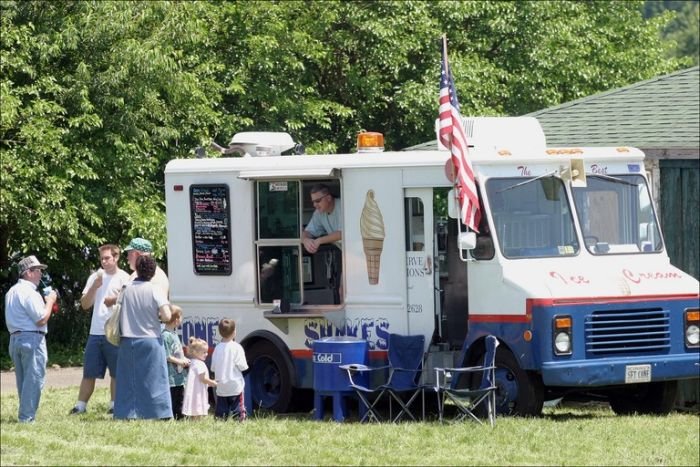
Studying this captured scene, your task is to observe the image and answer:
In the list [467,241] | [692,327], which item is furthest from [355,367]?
[692,327]

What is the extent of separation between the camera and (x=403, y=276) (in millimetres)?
12953

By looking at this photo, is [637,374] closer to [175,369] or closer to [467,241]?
[467,241]

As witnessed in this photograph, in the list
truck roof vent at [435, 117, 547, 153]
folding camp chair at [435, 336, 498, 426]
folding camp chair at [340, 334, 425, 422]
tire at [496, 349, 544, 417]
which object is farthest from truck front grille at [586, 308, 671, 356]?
truck roof vent at [435, 117, 547, 153]

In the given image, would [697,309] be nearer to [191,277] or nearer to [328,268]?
[328,268]

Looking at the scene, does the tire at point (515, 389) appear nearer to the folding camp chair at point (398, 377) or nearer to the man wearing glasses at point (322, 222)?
the folding camp chair at point (398, 377)

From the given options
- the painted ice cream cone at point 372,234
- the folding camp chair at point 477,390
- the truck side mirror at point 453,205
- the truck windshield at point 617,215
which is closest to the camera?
the folding camp chair at point 477,390

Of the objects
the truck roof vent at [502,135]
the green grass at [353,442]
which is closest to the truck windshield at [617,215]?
the truck roof vent at [502,135]

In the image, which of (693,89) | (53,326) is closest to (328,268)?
(693,89)

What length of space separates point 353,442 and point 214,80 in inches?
526

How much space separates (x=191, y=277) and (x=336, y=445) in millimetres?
4171

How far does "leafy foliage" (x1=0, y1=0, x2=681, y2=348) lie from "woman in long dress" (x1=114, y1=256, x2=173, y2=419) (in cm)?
729

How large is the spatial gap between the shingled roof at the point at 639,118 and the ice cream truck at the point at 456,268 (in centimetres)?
241

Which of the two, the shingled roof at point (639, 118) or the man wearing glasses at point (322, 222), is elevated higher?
the shingled roof at point (639, 118)

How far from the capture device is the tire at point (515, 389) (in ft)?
40.1
